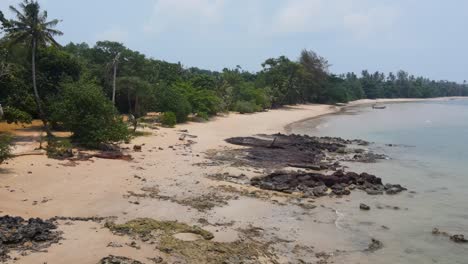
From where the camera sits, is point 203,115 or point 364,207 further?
point 203,115

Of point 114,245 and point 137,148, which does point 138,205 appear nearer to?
point 114,245

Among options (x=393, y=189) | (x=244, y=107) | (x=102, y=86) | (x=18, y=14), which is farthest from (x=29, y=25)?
(x=244, y=107)

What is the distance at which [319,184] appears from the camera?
23359 millimetres

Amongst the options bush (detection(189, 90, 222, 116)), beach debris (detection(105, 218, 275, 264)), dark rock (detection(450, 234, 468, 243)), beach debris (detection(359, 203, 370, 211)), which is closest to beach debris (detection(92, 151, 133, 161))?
beach debris (detection(105, 218, 275, 264))

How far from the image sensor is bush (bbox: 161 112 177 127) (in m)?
44.5

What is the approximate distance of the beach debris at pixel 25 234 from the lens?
11.8 m

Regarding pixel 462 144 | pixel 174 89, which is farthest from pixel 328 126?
pixel 174 89

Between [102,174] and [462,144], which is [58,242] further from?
[462,144]

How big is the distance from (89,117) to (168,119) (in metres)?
16.1

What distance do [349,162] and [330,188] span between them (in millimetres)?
9582

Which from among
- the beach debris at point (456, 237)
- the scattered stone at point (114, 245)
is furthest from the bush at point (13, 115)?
the beach debris at point (456, 237)

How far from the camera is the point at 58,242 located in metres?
12.5

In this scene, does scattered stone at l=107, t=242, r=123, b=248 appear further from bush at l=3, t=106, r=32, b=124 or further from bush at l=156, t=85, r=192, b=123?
bush at l=156, t=85, r=192, b=123

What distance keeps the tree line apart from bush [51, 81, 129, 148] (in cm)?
6
